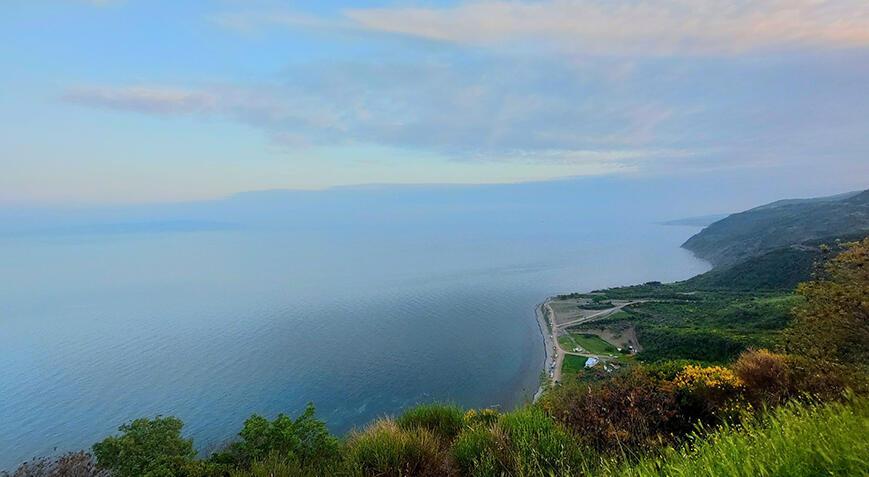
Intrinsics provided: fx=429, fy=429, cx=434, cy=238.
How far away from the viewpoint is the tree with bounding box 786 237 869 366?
782 cm

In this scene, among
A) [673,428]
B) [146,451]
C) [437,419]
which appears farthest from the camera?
[146,451]

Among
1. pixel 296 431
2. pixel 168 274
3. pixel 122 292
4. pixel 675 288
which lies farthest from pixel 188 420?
pixel 168 274

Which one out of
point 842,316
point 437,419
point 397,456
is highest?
point 842,316

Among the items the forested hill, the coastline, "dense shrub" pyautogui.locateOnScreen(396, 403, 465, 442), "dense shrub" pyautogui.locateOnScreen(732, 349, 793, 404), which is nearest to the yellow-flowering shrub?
"dense shrub" pyautogui.locateOnScreen(732, 349, 793, 404)

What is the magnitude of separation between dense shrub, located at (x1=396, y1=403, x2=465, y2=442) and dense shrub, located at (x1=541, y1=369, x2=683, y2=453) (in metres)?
1.64

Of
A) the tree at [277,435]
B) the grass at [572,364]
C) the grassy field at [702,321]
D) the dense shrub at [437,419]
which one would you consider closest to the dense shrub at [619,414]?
the dense shrub at [437,419]

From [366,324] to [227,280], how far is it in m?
54.7

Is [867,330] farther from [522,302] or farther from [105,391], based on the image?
[522,302]

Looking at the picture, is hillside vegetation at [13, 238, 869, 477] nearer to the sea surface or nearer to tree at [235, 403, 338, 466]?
tree at [235, 403, 338, 466]

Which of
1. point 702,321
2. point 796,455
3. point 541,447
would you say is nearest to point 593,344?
point 702,321

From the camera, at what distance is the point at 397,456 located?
5582mm

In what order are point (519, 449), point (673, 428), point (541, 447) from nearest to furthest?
point (519, 449) → point (541, 447) → point (673, 428)

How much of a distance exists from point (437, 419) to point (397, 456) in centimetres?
236

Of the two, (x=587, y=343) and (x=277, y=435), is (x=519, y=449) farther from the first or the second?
(x=587, y=343)
